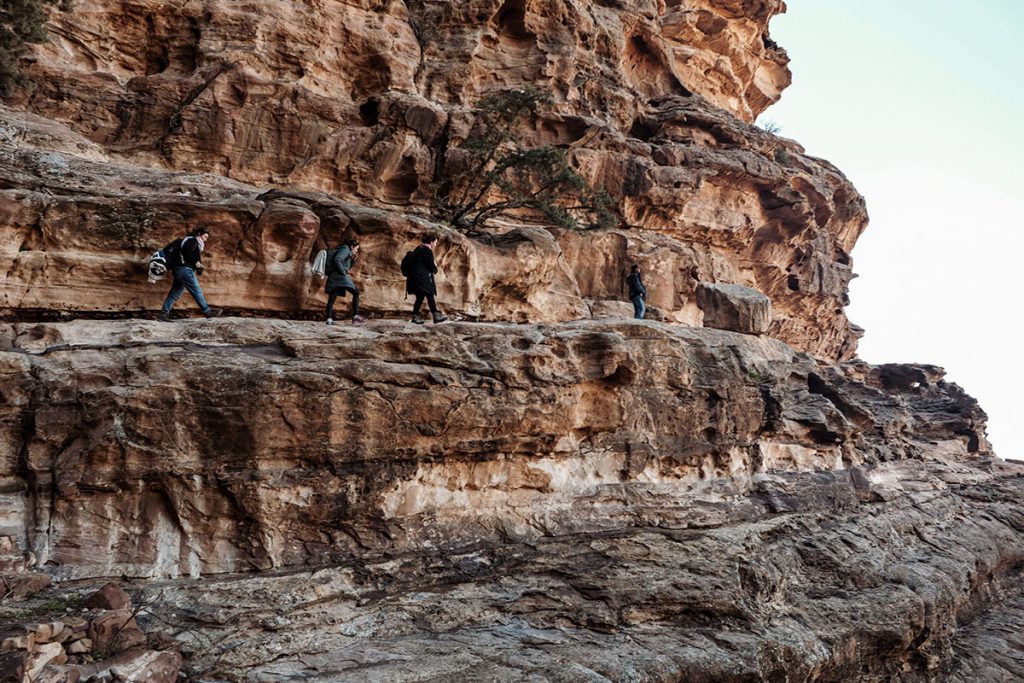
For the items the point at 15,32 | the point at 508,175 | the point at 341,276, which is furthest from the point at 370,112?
the point at 341,276

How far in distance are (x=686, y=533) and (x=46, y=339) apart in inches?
410

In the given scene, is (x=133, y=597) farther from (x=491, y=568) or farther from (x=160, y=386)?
(x=491, y=568)

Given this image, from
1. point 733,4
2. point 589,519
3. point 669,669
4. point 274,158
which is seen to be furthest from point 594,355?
point 733,4

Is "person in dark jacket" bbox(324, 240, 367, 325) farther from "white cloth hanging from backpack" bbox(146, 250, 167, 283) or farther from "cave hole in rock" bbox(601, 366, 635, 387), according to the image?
"cave hole in rock" bbox(601, 366, 635, 387)

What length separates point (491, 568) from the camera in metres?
9.75

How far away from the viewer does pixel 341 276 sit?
1212 centimetres

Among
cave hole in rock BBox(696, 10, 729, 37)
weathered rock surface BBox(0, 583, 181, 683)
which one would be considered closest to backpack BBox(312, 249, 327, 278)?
weathered rock surface BBox(0, 583, 181, 683)

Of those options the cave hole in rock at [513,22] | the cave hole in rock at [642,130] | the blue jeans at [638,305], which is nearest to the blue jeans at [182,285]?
the blue jeans at [638,305]

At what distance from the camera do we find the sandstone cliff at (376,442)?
8391 mm

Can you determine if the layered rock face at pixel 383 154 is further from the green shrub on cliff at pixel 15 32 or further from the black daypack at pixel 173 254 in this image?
the black daypack at pixel 173 254

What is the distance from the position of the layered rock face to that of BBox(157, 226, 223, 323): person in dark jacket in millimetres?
884

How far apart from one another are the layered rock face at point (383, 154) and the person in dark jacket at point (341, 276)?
106 cm

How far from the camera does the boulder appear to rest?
17281mm

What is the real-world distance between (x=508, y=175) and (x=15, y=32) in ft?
46.9
